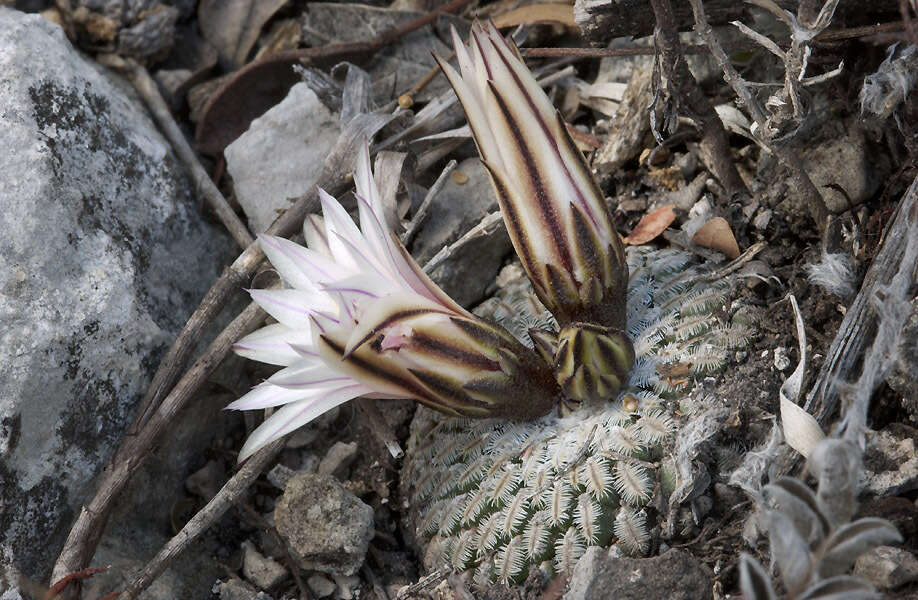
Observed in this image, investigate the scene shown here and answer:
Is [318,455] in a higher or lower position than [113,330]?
lower

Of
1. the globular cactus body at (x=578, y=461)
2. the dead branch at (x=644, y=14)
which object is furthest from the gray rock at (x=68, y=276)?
the dead branch at (x=644, y=14)

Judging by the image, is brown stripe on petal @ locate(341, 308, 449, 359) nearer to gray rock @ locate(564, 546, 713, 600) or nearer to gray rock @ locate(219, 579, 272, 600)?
gray rock @ locate(564, 546, 713, 600)

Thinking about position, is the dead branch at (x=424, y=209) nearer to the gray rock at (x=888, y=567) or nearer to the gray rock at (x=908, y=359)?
the gray rock at (x=908, y=359)

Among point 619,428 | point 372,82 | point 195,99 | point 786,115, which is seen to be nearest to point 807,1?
point 786,115

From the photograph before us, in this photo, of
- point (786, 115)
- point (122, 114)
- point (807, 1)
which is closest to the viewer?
point (807, 1)

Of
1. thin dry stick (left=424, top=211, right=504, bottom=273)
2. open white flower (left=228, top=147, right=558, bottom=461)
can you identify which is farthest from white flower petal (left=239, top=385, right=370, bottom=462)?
thin dry stick (left=424, top=211, right=504, bottom=273)

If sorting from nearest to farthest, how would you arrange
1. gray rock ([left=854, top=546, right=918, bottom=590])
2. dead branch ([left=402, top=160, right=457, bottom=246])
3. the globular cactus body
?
gray rock ([left=854, top=546, right=918, bottom=590]) → the globular cactus body → dead branch ([left=402, top=160, right=457, bottom=246])

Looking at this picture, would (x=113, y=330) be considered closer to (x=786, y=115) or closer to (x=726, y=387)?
(x=726, y=387)
